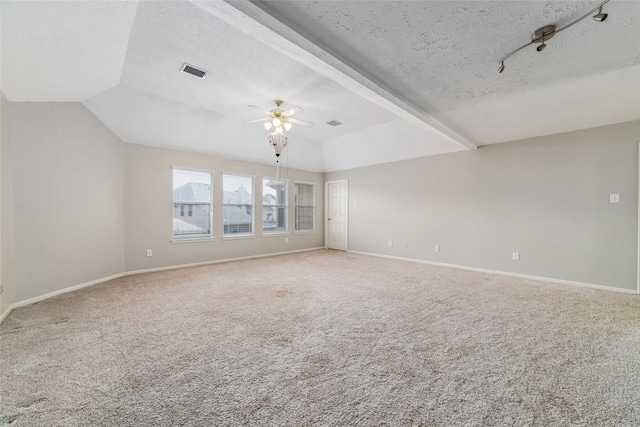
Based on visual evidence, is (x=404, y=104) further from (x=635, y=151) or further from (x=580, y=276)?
(x=580, y=276)

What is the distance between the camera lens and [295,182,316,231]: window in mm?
7330

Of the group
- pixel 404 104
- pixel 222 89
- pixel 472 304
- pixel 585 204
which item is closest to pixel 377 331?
pixel 472 304

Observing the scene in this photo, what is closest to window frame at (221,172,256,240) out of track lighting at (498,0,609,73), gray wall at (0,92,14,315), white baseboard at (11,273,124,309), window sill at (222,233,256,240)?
window sill at (222,233,256,240)

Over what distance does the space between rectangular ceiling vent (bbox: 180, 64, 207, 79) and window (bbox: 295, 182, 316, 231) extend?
13.8 ft

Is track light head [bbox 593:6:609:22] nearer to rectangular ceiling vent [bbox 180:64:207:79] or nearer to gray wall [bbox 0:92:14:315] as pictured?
rectangular ceiling vent [bbox 180:64:207:79]

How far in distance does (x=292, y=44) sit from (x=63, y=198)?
384 centimetres

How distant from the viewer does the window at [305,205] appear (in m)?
7.33

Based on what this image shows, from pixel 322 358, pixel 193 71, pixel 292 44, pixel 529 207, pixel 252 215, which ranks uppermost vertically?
pixel 193 71

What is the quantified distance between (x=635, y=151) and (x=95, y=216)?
26.2 ft

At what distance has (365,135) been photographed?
5.77 m

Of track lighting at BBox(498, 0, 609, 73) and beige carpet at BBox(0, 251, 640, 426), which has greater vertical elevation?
track lighting at BBox(498, 0, 609, 73)

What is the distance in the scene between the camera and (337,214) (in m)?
7.54

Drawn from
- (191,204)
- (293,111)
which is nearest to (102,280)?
(191,204)

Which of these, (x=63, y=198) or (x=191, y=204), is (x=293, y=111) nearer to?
(x=191, y=204)
